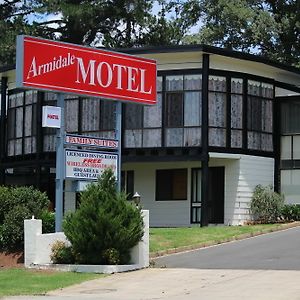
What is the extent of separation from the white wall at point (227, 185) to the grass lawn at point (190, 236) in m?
3.24

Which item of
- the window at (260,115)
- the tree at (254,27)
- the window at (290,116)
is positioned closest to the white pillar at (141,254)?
the window at (260,115)

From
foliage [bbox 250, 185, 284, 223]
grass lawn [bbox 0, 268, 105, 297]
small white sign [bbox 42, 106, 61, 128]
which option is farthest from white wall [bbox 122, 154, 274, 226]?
grass lawn [bbox 0, 268, 105, 297]

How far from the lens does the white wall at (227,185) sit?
3109 cm

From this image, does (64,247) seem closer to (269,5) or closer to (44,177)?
→ (44,177)

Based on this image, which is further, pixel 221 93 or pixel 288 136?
pixel 288 136

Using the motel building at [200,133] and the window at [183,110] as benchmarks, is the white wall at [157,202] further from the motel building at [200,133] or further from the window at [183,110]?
the window at [183,110]

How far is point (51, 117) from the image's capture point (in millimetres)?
20750

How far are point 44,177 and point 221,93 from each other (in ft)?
39.6

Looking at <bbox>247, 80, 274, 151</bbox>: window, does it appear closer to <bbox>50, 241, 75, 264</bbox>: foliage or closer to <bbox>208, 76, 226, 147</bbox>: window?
<bbox>208, 76, 226, 147</bbox>: window

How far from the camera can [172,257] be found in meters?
21.9

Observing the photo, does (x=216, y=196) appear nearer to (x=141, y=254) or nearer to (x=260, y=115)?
(x=260, y=115)

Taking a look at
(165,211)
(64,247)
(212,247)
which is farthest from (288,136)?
(64,247)

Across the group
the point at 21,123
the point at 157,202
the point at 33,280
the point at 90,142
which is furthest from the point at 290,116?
the point at 33,280

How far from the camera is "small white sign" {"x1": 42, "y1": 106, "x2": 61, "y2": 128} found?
20.6 meters
